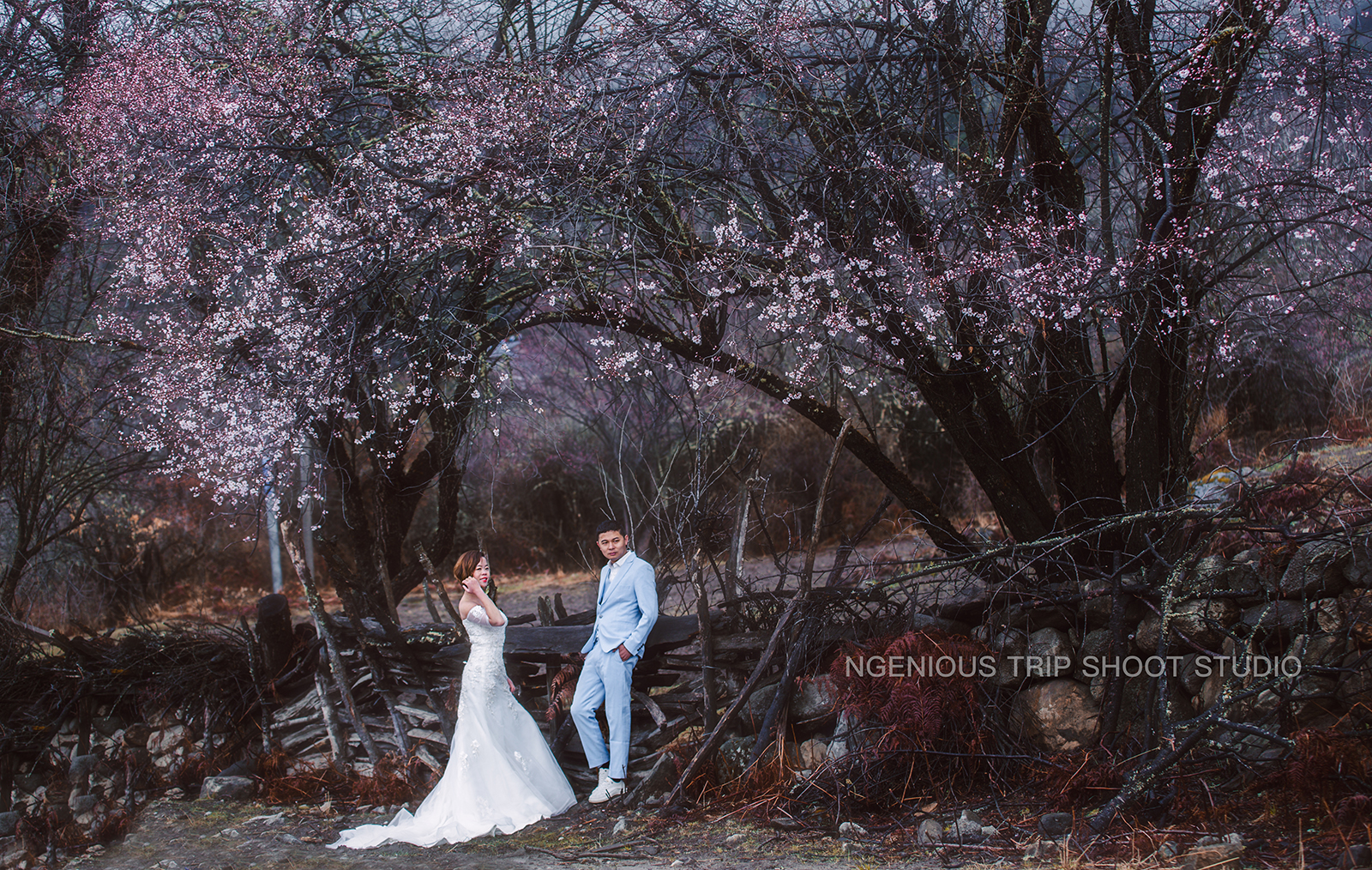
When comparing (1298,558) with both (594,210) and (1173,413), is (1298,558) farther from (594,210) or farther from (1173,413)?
(594,210)

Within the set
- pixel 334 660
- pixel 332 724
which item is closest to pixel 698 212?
pixel 334 660

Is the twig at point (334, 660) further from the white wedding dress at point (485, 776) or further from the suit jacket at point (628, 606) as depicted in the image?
the suit jacket at point (628, 606)

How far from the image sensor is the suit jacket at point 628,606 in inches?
212

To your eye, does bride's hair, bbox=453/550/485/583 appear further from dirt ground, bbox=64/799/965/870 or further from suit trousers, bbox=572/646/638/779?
dirt ground, bbox=64/799/965/870

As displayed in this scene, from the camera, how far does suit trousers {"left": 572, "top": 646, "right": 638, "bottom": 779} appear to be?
5426mm

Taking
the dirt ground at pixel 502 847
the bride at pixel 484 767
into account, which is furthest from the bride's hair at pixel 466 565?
the dirt ground at pixel 502 847

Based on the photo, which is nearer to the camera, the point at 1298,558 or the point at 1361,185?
the point at 1298,558

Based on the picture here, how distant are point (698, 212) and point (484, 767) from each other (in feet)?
14.2

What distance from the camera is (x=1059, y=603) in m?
5.18

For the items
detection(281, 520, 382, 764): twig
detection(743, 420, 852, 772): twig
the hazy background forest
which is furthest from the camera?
detection(281, 520, 382, 764): twig

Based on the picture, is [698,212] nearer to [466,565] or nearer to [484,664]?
[466,565]

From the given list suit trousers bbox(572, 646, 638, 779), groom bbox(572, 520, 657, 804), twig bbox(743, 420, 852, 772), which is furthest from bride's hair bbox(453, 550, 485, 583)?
twig bbox(743, 420, 852, 772)

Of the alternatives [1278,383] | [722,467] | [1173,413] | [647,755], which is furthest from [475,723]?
[1278,383]

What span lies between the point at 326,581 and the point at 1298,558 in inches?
614
